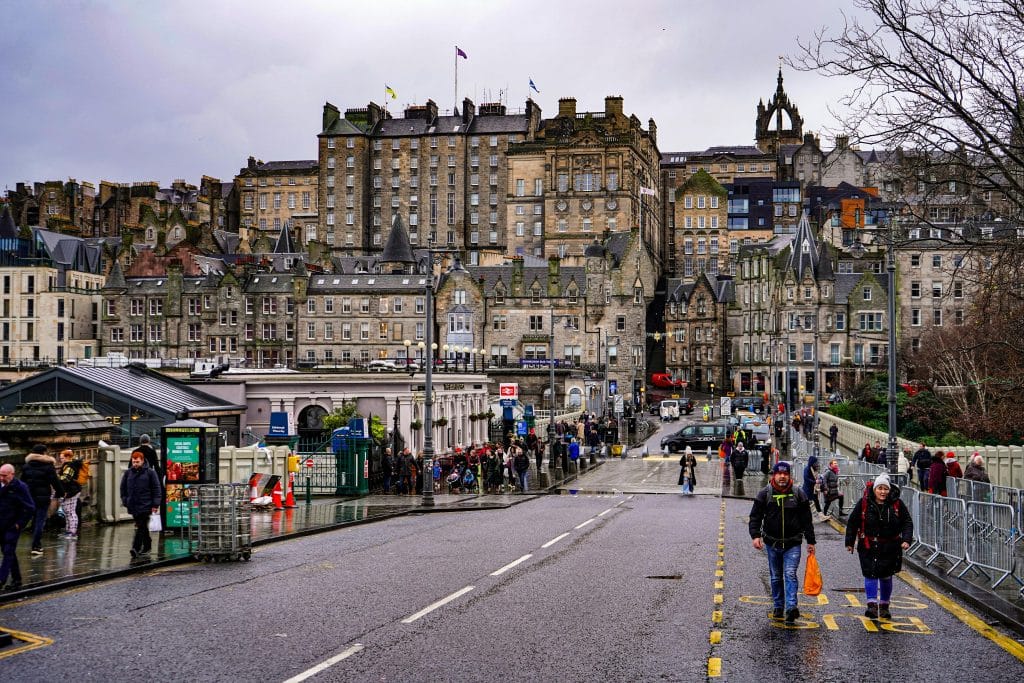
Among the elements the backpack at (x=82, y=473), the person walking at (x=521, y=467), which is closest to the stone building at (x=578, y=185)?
the person walking at (x=521, y=467)

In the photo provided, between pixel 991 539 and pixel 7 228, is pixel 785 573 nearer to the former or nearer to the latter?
pixel 991 539

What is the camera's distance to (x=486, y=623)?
13.5m

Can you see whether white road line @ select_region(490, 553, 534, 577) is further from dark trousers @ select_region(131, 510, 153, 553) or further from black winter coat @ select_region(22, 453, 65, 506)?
black winter coat @ select_region(22, 453, 65, 506)

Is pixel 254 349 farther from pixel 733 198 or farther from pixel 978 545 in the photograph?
pixel 978 545

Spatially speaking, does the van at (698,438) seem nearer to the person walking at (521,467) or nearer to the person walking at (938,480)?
the person walking at (521,467)

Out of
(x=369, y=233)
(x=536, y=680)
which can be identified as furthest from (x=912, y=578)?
(x=369, y=233)

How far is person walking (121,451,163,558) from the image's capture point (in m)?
18.4

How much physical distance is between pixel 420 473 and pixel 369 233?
364 ft

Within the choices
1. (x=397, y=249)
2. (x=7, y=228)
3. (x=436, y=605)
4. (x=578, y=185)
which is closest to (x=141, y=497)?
(x=436, y=605)

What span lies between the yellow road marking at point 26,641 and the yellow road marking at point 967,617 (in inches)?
395

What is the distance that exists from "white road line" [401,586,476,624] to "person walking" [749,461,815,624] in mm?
4009

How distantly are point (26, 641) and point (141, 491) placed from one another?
21.1ft

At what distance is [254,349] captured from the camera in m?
106

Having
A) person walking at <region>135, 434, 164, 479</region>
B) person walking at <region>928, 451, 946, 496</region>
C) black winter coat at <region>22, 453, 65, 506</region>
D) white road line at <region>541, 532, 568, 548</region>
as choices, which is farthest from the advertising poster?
person walking at <region>928, 451, 946, 496</region>
